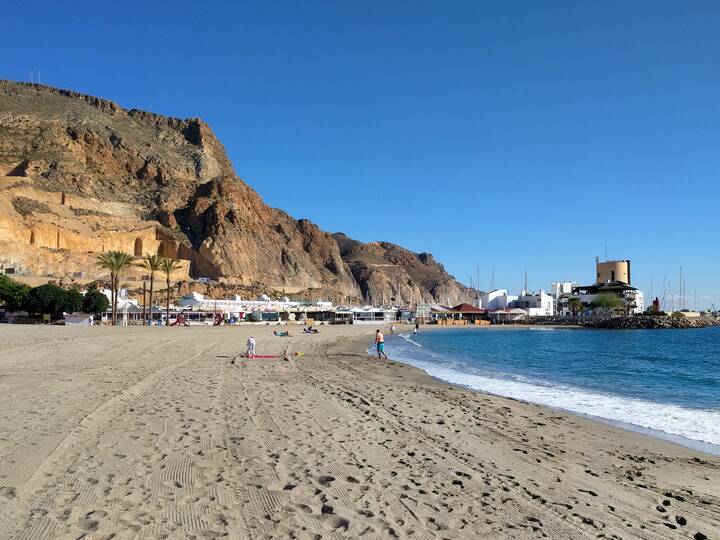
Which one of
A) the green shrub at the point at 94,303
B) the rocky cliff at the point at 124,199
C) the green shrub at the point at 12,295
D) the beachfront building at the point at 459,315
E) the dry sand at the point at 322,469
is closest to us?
the dry sand at the point at 322,469

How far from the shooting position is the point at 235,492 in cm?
553

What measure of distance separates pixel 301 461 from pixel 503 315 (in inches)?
4592

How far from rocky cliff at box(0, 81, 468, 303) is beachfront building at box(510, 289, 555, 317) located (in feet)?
148

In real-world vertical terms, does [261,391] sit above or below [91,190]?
below

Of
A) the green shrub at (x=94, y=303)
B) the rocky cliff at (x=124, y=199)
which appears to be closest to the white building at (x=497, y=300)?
the rocky cliff at (x=124, y=199)

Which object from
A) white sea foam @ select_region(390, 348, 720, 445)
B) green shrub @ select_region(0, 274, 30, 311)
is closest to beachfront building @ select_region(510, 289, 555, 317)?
green shrub @ select_region(0, 274, 30, 311)

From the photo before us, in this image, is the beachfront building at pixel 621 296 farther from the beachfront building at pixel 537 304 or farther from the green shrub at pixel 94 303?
the green shrub at pixel 94 303

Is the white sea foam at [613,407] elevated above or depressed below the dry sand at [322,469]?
below

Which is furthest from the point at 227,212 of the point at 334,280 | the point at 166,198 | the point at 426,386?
the point at 426,386

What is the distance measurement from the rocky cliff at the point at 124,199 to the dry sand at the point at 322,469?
3021 inches

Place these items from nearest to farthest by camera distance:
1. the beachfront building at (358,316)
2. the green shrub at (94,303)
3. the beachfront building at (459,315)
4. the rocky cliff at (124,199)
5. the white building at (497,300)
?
the green shrub at (94,303) → the rocky cliff at (124,199) → the beachfront building at (358,316) → the beachfront building at (459,315) → the white building at (497,300)

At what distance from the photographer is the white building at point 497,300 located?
13712 cm

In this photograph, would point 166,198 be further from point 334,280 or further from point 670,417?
point 670,417

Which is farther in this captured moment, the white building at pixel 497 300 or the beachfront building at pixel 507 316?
the white building at pixel 497 300
